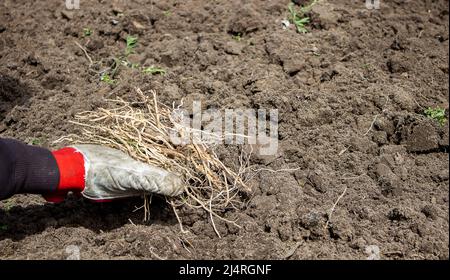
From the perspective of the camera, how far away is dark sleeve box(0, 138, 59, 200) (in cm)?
212

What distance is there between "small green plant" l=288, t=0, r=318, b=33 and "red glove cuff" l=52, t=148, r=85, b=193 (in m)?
1.53

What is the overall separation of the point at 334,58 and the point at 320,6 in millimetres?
441

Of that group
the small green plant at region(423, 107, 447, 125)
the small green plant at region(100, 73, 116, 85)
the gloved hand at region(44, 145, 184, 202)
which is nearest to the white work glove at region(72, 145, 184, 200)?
the gloved hand at region(44, 145, 184, 202)

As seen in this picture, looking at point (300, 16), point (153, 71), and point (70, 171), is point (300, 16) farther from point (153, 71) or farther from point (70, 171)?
point (70, 171)

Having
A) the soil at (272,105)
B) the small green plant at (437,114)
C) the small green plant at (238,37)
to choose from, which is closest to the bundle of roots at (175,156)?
the soil at (272,105)

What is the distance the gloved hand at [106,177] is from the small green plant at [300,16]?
1.33 m

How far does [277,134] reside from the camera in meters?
2.65

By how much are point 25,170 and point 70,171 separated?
17cm

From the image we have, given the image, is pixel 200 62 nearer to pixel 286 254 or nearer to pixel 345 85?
pixel 345 85

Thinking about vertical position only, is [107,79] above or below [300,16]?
below

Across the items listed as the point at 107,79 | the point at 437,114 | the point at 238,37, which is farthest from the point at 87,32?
the point at 437,114

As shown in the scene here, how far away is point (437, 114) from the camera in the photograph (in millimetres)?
2668

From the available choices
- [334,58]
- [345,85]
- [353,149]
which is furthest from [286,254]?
[334,58]

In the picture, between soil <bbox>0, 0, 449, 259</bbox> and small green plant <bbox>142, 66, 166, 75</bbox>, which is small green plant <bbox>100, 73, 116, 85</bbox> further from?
small green plant <bbox>142, 66, 166, 75</bbox>
